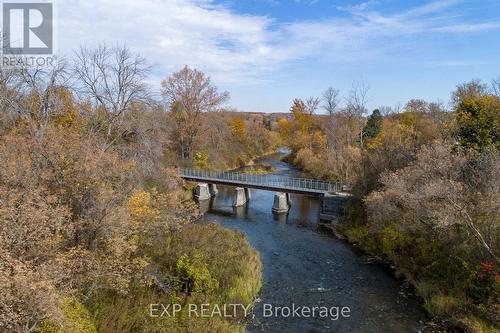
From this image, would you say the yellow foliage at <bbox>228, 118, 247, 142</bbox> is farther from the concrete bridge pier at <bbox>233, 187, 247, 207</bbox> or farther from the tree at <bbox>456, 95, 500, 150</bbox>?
the tree at <bbox>456, 95, 500, 150</bbox>

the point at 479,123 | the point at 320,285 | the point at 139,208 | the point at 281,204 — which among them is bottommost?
the point at 320,285

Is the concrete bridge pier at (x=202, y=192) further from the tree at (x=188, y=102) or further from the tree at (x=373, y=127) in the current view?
the tree at (x=373, y=127)

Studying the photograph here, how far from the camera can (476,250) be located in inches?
587

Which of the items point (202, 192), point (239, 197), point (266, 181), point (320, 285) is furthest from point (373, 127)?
point (320, 285)

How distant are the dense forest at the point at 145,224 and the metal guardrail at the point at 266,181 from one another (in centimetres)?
451

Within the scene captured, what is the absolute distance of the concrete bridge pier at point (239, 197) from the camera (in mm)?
34094

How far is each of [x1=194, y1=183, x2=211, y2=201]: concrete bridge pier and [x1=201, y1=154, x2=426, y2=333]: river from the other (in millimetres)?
8004

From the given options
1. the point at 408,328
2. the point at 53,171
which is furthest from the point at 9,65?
the point at 408,328

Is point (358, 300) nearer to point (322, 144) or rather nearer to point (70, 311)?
point (70, 311)

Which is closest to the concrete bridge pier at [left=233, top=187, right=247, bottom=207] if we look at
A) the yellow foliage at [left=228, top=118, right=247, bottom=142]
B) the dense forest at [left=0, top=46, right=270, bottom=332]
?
the dense forest at [left=0, top=46, right=270, bottom=332]

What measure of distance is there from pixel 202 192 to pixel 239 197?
4466mm

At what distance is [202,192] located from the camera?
36875 mm

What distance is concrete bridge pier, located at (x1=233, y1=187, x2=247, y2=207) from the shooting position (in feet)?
112

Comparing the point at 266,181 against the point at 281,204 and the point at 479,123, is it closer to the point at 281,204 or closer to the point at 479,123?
the point at 281,204
